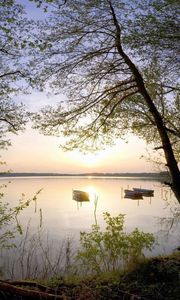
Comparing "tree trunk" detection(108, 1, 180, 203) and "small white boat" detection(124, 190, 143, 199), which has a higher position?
"tree trunk" detection(108, 1, 180, 203)

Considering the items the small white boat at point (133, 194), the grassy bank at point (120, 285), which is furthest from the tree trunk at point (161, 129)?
the small white boat at point (133, 194)

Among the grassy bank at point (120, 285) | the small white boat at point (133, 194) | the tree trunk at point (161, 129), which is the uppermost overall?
the tree trunk at point (161, 129)

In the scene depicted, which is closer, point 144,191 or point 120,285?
point 120,285

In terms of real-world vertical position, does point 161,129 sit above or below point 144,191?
above

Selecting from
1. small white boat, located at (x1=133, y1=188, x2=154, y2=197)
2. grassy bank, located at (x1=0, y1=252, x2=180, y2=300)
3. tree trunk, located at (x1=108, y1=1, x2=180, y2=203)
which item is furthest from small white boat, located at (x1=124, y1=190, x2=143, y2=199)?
grassy bank, located at (x1=0, y1=252, x2=180, y2=300)

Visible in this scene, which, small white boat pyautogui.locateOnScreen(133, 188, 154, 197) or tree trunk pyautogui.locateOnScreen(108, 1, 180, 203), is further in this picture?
small white boat pyautogui.locateOnScreen(133, 188, 154, 197)

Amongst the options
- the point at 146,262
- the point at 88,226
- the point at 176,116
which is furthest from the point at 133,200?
the point at 146,262

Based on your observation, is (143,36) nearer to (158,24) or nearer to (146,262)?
(158,24)

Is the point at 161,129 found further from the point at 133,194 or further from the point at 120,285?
the point at 133,194

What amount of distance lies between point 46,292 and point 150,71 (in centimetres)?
966

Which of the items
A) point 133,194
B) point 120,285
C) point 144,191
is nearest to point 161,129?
point 120,285

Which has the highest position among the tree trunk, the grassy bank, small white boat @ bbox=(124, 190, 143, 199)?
the tree trunk

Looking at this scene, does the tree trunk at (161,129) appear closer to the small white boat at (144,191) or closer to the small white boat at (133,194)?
the small white boat at (133,194)

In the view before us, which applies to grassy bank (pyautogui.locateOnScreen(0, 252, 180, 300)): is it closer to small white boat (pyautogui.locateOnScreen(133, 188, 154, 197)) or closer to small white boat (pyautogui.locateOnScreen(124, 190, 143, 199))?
small white boat (pyautogui.locateOnScreen(124, 190, 143, 199))
